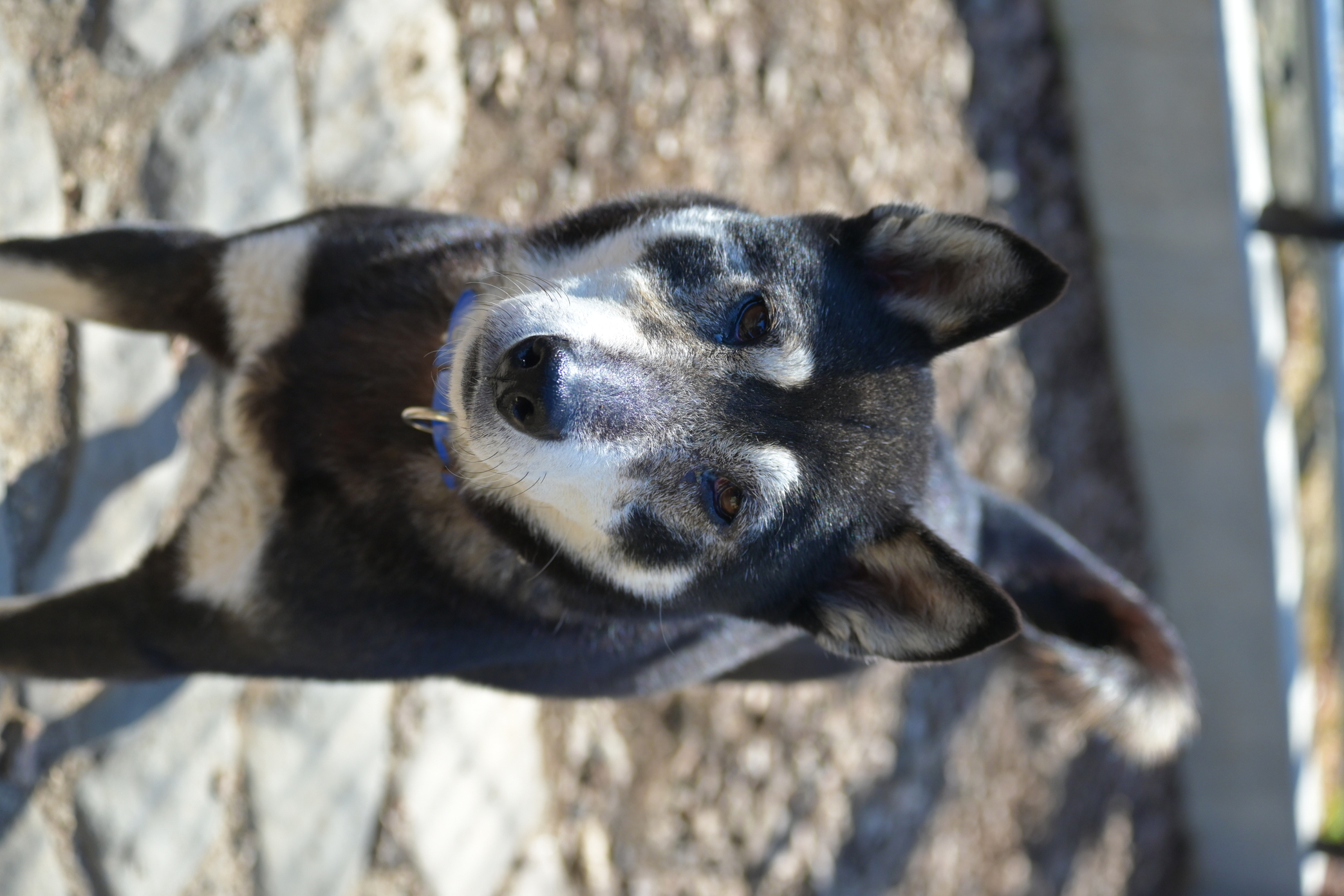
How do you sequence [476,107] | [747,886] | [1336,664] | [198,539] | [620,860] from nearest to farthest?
[198,539]
[476,107]
[620,860]
[747,886]
[1336,664]

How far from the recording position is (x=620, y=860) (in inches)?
149

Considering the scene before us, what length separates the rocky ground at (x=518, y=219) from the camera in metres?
2.58

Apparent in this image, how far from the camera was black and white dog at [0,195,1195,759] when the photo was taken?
1948 millimetres

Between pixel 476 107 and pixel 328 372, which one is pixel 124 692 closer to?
pixel 328 372

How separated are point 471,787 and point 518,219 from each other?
5.75 ft

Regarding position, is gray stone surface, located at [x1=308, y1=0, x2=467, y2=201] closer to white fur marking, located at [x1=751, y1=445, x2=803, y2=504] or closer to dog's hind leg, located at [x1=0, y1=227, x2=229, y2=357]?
dog's hind leg, located at [x1=0, y1=227, x2=229, y2=357]

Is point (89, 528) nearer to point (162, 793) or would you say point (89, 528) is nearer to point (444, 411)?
point (162, 793)

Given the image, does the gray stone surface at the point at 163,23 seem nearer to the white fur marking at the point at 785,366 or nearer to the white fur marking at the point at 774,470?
the white fur marking at the point at 785,366

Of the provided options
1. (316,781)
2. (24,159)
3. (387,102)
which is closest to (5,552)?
(24,159)

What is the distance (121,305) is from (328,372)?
0.44 metres

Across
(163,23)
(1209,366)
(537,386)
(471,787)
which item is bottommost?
(1209,366)

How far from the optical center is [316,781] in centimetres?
299

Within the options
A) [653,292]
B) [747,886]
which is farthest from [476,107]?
[747,886]

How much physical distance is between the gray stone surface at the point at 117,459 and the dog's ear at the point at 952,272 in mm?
1756
